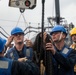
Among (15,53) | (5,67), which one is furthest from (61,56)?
(15,53)

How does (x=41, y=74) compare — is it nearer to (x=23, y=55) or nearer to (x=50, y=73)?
(x=50, y=73)

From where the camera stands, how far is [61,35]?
18.3 feet

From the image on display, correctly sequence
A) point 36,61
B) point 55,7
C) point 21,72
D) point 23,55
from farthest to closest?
point 55,7 < point 23,55 < point 36,61 < point 21,72

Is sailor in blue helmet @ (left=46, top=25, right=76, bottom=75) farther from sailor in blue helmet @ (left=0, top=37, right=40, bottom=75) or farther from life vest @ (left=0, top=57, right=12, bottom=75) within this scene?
life vest @ (left=0, top=57, right=12, bottom=75)

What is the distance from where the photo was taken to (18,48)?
21.4 ft

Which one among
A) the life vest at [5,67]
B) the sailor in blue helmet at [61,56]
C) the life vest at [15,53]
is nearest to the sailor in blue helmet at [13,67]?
the life vest at [5,67]

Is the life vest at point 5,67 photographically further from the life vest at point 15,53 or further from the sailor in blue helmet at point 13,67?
the life vest at point 15,53

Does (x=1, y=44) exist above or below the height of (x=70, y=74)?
above

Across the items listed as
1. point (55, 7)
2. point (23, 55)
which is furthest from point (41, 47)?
point (55, 7)

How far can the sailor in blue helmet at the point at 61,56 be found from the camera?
17.1ft

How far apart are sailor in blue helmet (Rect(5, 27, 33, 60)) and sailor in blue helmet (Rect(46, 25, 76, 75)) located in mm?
900

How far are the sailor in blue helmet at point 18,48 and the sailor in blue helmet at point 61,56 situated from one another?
90 cm

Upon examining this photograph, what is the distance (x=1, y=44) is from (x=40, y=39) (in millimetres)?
725

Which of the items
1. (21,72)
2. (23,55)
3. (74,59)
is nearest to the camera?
(21,72)
